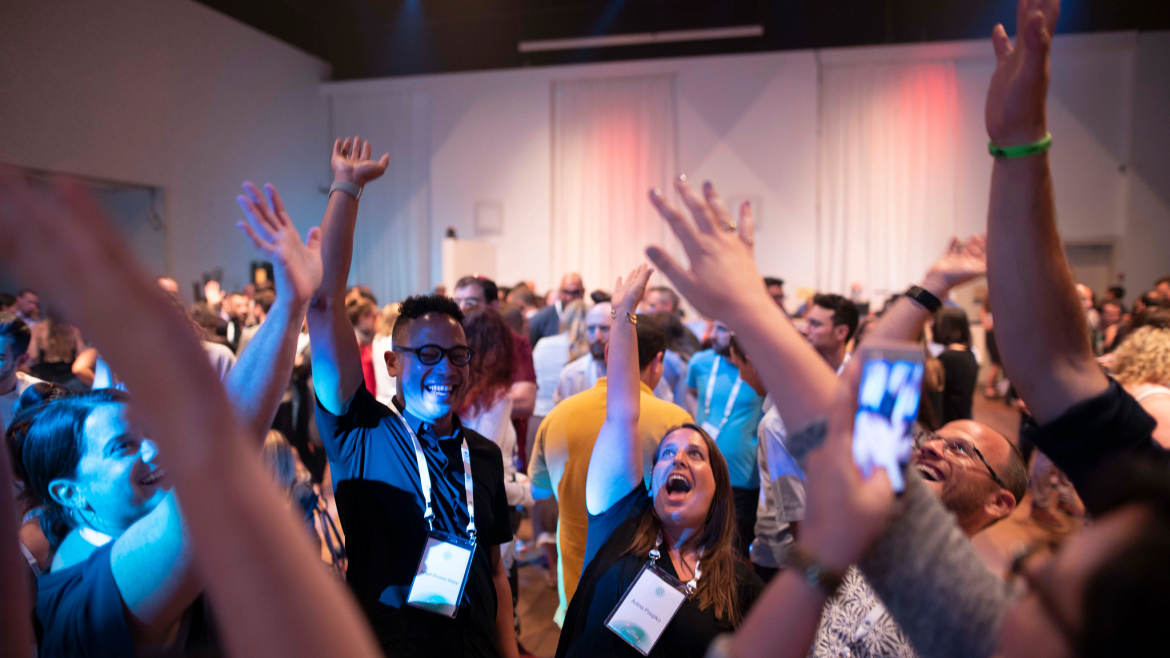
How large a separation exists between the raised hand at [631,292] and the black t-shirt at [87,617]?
3.71 ft

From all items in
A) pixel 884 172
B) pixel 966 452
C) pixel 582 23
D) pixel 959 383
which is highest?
pixel 582 23

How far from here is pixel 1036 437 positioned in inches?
37.3

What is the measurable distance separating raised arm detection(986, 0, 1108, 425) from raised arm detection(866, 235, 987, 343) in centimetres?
18

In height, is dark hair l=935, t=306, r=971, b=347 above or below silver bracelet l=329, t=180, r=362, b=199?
below

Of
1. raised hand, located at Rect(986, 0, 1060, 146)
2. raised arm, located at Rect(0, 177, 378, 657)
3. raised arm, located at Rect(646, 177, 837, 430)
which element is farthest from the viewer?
raised hand, located at Rect(986, 0, 1060, 146)

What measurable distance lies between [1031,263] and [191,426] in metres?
1.01

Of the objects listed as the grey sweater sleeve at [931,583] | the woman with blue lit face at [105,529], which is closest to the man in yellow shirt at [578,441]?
the woman with blue lit face at [105,529]

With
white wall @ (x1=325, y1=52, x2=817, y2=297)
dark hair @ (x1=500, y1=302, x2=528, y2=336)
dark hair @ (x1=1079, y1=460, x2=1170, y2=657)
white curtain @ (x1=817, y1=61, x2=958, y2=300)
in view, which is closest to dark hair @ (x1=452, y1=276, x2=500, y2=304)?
dark hair @ (x1=500, y1=302, x2=528, y2=336)

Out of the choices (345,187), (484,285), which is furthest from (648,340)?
(484,285)

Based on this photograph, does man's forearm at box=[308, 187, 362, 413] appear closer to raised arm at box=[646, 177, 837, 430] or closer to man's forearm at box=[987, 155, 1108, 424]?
raised arm at box=[646, 177, 837, 430]

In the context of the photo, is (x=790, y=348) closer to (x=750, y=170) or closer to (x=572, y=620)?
(x=572, y=620)

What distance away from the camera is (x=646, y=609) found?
1.50m

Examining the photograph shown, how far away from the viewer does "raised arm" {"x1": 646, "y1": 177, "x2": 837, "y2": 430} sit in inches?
26.5

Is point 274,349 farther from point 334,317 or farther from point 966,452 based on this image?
point 966,452
